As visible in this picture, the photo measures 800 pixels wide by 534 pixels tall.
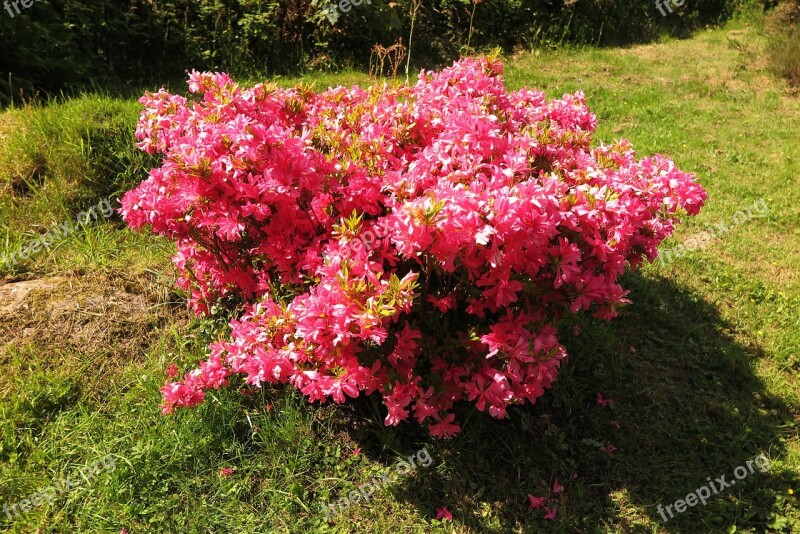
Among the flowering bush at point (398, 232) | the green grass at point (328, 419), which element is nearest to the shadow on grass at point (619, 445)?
the green grass at point (328, 419)

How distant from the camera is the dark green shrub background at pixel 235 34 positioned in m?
5.04

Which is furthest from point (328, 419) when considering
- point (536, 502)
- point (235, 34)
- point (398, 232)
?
point (235, 34)

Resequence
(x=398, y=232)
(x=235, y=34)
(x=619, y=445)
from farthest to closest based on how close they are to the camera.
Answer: (x=235, y=34) < (x=619, y=445) < (x=398, y=232)

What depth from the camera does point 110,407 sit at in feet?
9.07

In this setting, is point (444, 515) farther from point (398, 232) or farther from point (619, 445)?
point (398, 232)

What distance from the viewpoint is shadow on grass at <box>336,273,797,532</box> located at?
2615 mm

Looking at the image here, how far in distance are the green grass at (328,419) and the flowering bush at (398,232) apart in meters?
0.34

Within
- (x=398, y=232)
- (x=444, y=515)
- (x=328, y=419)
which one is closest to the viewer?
(x=398, y=232)

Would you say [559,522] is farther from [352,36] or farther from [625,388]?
[352,36]

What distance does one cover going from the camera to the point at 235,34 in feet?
20.9

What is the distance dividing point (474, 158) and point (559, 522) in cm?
162

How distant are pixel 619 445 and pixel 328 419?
57.1 inches

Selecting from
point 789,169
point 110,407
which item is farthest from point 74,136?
point 789,169

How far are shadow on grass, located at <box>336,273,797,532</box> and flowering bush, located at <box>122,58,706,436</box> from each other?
36 centimetres
